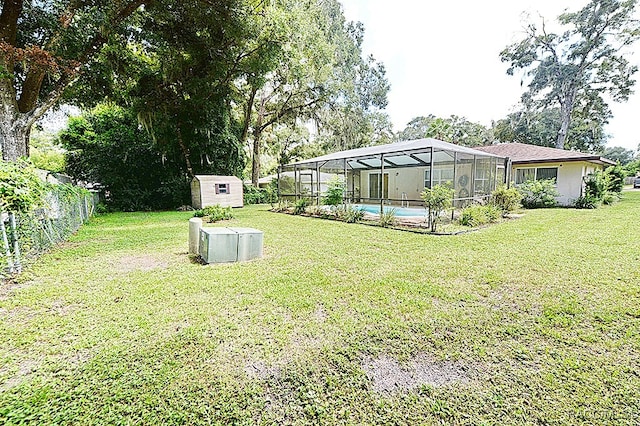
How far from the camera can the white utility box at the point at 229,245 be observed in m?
4.80

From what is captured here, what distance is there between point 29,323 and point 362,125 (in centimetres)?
2263

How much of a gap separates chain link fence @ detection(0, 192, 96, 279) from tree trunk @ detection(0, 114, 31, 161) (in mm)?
2385

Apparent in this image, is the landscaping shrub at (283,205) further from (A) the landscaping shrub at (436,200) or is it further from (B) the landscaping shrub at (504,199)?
(B) the landscaping shrub at (504,199)

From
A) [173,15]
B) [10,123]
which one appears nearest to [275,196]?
[173,15]

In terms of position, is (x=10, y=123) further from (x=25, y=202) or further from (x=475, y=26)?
(x=475, y=26)

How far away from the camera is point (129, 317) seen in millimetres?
2938

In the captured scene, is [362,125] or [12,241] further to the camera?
[362,125]

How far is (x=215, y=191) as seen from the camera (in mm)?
14758

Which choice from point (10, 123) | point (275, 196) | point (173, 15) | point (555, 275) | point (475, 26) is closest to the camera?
point (555, 275)

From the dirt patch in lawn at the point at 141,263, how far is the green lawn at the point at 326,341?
7 cm

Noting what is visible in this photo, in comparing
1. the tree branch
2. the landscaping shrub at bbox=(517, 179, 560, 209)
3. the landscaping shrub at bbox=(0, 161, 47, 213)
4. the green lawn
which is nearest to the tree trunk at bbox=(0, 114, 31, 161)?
the tree branch

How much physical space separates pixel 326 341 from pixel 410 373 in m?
0.75

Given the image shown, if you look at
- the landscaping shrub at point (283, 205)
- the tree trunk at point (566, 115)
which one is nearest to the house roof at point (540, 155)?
the tree trunk at point (566, 115)

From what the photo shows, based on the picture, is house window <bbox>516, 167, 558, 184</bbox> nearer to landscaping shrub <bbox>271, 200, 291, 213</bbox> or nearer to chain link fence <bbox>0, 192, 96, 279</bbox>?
landscaping shrub <bbox>271, 200, 291, 213</bbox>
